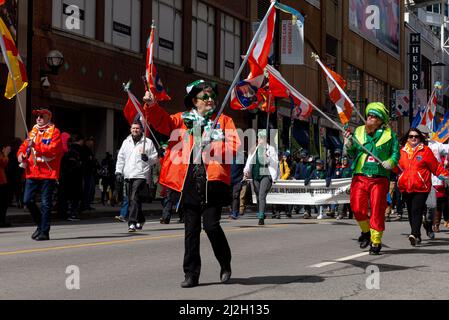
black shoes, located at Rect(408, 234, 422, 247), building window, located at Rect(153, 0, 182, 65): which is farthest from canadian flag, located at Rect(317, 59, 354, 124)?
building window, located at Rect(153, 0, 182, 65)

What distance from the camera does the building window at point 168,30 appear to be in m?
33.5

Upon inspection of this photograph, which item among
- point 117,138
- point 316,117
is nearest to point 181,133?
point 117,138

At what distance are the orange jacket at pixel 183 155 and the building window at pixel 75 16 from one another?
19.4m

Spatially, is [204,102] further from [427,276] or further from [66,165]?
[66,165]

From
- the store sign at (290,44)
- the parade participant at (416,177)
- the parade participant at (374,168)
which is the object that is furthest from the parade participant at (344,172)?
the store sign at (290,44)

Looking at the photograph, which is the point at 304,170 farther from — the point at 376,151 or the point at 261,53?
the point at 261,53

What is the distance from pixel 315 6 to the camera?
51.1 m

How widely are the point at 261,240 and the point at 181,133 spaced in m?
6.13

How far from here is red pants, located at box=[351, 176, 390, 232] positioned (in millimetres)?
11789

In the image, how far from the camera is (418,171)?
1386cm

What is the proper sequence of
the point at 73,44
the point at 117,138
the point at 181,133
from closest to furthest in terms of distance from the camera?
the point at 181,133, the point at 73,44, the point at 117,138

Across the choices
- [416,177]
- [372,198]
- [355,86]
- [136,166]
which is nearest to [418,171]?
[416,177]

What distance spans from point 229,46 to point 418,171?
89.1 ft

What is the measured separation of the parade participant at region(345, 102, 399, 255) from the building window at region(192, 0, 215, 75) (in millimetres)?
25050
